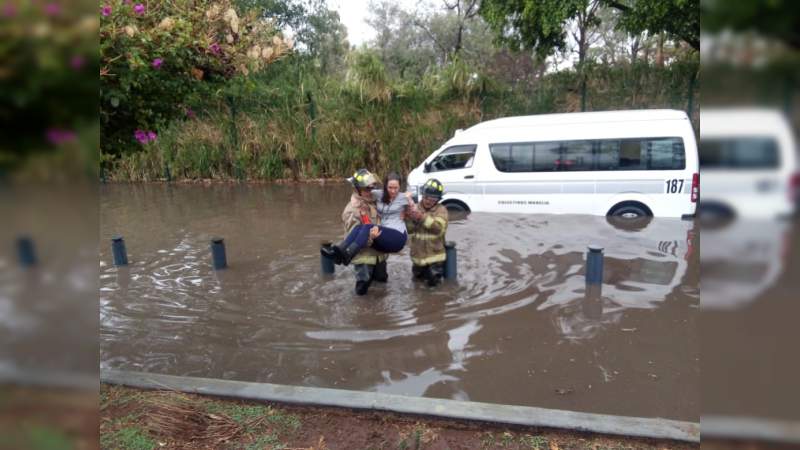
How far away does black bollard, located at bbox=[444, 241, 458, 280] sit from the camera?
→ 6.28 metres

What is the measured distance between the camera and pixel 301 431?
3271 millimetres

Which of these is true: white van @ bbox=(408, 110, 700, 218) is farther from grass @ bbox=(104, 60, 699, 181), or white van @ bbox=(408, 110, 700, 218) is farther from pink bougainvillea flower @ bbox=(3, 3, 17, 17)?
pink bougainvillea flower @ bbox=(3, 3, 17, 17)

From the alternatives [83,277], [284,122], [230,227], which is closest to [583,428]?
[83,277]

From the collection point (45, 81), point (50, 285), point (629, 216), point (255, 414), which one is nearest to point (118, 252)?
point (255, 414)

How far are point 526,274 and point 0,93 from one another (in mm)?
6387

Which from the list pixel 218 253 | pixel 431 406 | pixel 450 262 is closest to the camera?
pixel 431 406

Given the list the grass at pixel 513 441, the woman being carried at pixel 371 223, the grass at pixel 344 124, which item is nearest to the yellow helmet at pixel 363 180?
the woman being carried at pixel 371 223

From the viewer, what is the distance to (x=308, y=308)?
5777 mm

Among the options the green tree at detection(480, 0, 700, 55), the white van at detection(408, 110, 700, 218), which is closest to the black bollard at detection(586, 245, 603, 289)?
the white van at detection(408, 110, 700, 218)

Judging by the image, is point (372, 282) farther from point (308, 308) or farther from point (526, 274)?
point (526, 274)

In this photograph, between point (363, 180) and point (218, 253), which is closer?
point (363, 180)

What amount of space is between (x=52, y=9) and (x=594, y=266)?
596cm

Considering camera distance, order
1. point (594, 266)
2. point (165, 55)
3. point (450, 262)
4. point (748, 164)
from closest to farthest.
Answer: point (748, 164)
point (165, 55)
point (594, 266)
point (450, 262)

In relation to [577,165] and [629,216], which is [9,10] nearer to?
[577,165]
